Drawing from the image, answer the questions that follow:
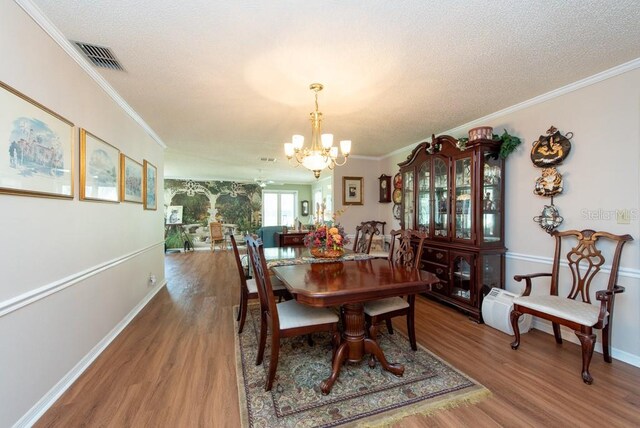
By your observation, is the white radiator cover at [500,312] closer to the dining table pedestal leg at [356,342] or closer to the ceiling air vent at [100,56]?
the dining table pedestal leg at [356,342]

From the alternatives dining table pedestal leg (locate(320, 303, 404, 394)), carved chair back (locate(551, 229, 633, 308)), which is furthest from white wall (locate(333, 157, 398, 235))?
dining table pedestal leg (locate(320, 303, 404, 394))

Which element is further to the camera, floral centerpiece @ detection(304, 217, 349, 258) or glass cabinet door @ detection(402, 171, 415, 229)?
glass cabinet door @ detection(402, 171, 415, 229)

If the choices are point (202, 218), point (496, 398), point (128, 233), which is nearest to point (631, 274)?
point (496, 398)

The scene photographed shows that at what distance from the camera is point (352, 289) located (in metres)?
1.70

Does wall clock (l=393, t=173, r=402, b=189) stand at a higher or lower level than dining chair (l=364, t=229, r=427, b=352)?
higher

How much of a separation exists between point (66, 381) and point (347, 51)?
3014 millimetres

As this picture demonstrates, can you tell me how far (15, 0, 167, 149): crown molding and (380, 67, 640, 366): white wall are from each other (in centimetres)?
404

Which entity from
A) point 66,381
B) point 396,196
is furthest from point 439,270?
point 66,381

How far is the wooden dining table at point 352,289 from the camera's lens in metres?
1.69

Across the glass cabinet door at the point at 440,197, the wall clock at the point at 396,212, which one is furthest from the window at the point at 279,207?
the glass cabinet door at the point at 440,197

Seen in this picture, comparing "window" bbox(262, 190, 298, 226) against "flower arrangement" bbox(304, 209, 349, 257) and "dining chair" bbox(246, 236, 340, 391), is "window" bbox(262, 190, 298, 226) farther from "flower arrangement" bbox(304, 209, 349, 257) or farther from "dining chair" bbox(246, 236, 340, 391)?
"dining chair" bbox(246, 236, 340, 391)

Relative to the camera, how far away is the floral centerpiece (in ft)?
8.32

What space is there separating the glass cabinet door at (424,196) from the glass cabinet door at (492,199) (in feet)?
2.41

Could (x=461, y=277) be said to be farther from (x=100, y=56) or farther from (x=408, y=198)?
(x=100, y=56)
